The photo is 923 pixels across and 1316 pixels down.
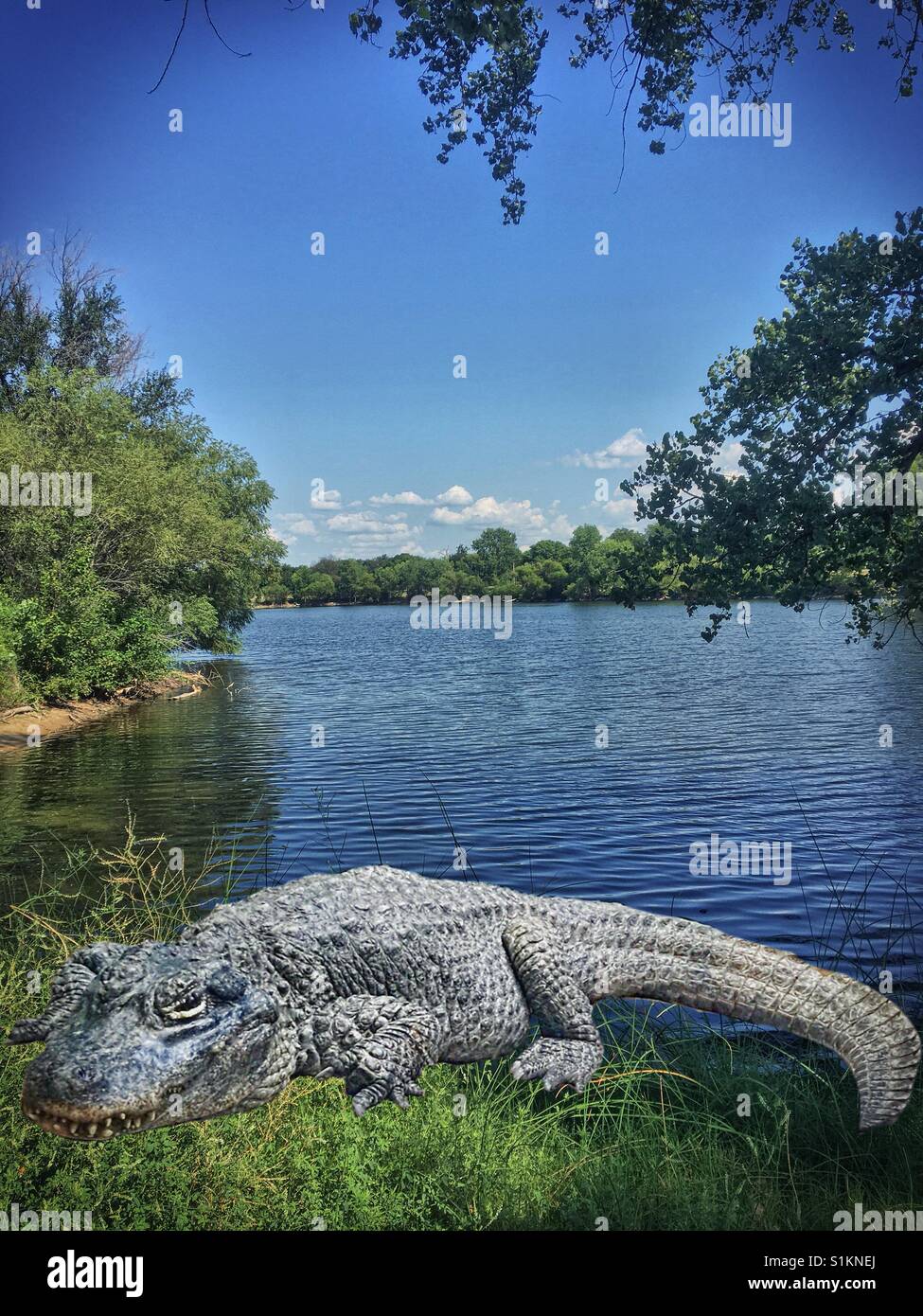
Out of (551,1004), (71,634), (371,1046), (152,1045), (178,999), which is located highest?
(71,634)

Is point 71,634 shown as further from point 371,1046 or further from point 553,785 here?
point 371,1046

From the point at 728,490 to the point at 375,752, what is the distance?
1557 cm

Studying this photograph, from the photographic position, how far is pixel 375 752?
74.1ft

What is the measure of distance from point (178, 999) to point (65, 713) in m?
26.7

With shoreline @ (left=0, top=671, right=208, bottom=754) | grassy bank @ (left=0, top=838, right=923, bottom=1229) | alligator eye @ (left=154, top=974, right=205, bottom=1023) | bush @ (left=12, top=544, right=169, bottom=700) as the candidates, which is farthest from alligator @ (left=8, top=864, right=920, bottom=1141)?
bush @ (left=12, top=544, right=169, bottom=700)

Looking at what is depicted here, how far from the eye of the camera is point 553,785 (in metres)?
18.6

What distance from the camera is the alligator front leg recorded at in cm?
390

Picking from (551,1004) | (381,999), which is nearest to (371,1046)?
(381,999)

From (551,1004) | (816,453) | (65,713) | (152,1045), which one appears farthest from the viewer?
(65,713)

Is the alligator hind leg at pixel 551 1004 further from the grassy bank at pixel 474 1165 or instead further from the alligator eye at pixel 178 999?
the alligator eye at pixel 178 999

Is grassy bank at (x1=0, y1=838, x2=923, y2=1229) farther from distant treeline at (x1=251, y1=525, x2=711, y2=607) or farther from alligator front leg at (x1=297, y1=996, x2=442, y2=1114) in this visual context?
distant treeline at (x1=251, y1=525, x2=711, y2=607)

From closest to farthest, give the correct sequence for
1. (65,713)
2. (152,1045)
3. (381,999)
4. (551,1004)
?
(152,1045)
(381,999)
(551,1004)
(65,713)

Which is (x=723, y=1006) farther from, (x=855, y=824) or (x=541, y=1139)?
(x=855, y=824)

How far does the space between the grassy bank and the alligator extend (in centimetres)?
32
